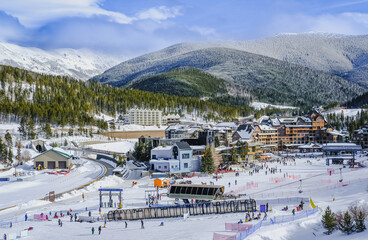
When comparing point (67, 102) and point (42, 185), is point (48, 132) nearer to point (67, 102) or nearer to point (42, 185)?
point (67, 102)

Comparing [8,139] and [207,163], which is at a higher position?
[8,139]

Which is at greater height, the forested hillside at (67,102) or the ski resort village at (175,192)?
the forested hillside at (67,102)

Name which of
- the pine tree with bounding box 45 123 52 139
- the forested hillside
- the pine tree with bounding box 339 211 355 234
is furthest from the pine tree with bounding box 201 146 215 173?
the forested hillside

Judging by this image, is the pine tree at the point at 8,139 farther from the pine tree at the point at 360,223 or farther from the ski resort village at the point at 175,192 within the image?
the pine tree at the point at 360,223

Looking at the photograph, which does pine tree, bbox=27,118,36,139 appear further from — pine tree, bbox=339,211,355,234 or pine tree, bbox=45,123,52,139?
pine tree, bbox=339,211,355,234

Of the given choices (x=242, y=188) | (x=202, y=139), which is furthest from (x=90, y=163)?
(x=242, y=188)

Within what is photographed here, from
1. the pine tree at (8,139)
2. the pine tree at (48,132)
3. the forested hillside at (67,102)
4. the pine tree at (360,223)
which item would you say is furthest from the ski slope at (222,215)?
the forested hillside at (67,102)

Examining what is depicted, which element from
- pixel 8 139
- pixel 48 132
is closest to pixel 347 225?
pixel 8 139
